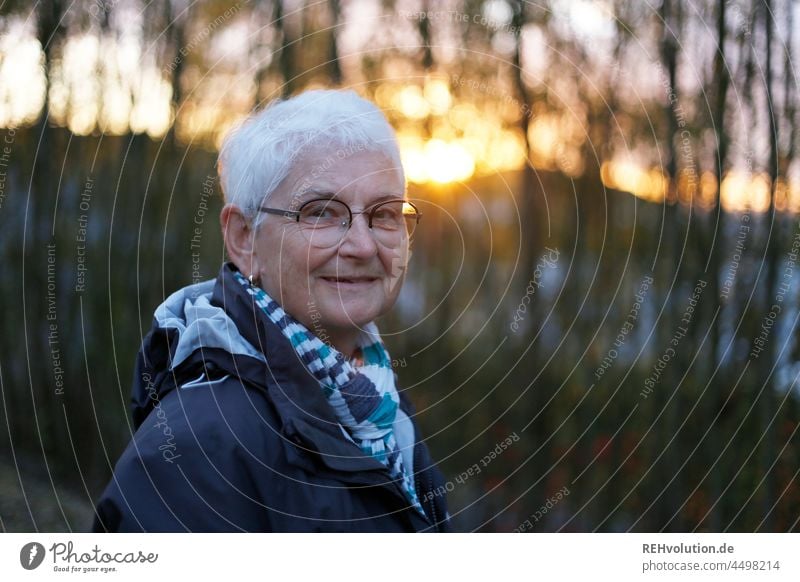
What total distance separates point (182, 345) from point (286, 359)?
0.15 metres

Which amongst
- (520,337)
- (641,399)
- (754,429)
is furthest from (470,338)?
(754,429)

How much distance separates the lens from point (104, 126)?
259 cm

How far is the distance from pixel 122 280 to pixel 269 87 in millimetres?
1086

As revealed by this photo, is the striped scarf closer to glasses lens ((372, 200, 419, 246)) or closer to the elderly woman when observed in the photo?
the elderly woman

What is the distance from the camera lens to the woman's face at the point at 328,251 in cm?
117

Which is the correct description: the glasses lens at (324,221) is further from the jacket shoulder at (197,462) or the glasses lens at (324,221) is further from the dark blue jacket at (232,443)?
the jacket shoulder at (197,462)

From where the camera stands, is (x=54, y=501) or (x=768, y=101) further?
(x=54, y=501)

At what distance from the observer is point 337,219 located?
1.21 metres

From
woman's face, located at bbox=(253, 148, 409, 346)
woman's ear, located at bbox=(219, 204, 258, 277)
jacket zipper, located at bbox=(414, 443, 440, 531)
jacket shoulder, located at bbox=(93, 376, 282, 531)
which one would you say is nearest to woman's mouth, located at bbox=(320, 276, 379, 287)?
woman's face, located at bbox=(253, 148, 409, 346)

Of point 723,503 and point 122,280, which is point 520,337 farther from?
point 122,280
